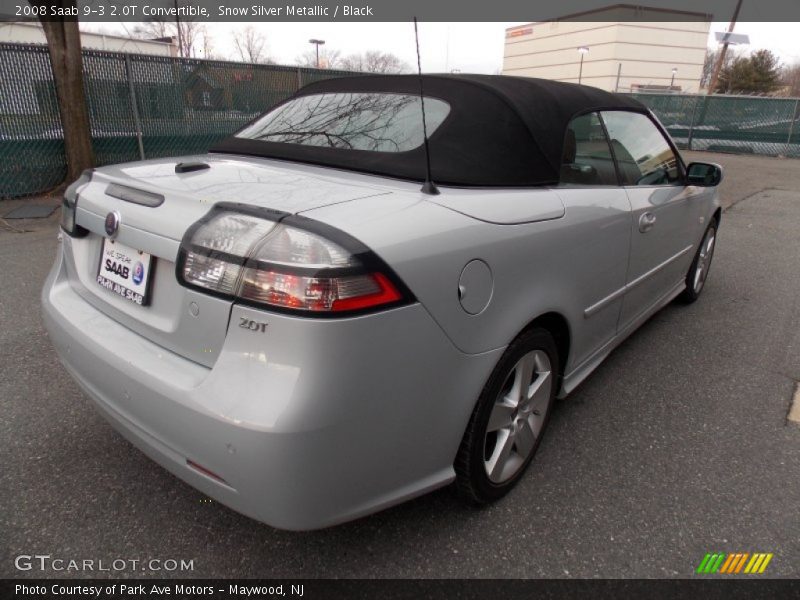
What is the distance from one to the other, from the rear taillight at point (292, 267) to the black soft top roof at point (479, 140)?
636 mm

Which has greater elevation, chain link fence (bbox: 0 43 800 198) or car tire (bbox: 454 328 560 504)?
chain link fence (bbox: 0 43 800 198)

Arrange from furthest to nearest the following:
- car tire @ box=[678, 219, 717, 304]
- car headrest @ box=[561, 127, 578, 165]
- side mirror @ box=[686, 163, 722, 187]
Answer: car tire @ box=[678, 219, 717, 304]
side mirror @ box=[686, 163, 722, 187]
car headrest @ box=[561, 127, 578, 165]

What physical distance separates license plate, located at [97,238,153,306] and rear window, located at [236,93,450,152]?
34.3 inches

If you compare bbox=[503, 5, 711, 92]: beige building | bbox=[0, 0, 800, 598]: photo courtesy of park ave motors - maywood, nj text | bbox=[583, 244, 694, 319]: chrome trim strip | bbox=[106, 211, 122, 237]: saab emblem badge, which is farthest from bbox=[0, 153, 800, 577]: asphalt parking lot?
bbox=[503, 5, 711, 92]: beige building

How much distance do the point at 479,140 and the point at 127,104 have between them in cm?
844

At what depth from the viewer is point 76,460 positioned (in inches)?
89.4

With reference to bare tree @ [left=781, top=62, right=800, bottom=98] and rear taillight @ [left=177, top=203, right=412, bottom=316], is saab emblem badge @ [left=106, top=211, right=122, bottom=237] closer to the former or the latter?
rear taillight @ [left=177, top=203, right=412, bottom=316]

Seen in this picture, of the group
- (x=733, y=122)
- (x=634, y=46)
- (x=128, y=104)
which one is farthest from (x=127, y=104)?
(x=634, y=46)

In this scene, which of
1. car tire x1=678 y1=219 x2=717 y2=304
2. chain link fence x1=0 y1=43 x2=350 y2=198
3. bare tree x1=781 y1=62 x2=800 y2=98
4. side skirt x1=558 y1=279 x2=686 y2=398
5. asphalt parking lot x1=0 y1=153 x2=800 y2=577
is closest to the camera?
asphalt parking lot x1=0 y1=153 x2=800 y2=577

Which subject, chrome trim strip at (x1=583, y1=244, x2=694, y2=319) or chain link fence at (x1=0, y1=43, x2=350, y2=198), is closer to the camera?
chrome trim strip at (x1=583, y1=244, x2=694, y2=319)

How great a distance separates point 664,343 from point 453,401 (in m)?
2.54

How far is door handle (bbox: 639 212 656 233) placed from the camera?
2768 mm

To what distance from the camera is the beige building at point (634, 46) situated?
5566cm

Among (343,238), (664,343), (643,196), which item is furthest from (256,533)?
(664,343)
